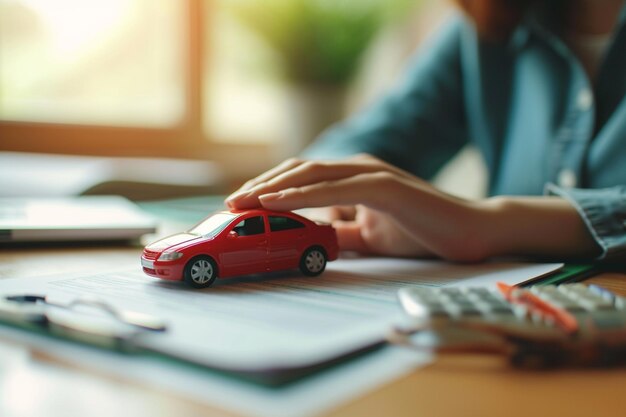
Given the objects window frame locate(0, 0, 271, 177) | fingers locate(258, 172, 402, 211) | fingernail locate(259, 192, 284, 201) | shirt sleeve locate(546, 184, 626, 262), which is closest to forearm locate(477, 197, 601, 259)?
shirt sleeve locate(546, 184, 626, 262)

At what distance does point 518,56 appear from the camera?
1209mm

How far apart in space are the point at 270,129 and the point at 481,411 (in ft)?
8.01

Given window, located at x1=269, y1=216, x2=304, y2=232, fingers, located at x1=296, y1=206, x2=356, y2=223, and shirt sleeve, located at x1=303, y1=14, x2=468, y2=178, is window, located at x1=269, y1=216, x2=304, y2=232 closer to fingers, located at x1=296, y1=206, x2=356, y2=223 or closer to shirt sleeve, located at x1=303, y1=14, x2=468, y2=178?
fingers, located at x1=296, y1=206, x2=356, y2=223

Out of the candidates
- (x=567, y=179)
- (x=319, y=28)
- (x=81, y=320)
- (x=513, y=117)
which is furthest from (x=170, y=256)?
(x=319, y=28)

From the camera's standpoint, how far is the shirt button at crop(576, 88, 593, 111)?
105 cm

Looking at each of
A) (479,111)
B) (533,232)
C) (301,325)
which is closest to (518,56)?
(479,111)

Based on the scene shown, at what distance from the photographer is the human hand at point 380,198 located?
63 centimetres

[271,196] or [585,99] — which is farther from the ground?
[585,99]

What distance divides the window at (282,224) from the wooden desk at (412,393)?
271mm

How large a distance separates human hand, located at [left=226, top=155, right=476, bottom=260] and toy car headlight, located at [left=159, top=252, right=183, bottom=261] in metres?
0.10

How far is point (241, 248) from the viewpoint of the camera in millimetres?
584

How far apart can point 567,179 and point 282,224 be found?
639 mm

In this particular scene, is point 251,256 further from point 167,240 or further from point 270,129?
point 270,129

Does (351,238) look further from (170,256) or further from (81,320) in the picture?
(81,320)
